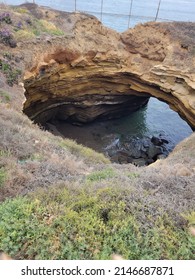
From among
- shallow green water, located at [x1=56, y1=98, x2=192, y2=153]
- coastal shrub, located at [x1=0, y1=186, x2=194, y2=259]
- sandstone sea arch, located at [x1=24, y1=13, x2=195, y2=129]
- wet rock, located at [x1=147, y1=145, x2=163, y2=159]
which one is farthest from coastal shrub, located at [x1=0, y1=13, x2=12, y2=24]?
coastal shrub, located at [x1=0, y1=186, x2=194, y2=259]

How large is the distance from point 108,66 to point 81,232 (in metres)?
16.1

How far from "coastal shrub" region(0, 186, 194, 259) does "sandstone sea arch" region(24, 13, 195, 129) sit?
38.8ft

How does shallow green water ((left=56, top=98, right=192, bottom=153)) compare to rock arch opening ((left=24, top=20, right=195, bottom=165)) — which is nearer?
rock arch opening ((left=24, top=20, right=195, bottom=165))

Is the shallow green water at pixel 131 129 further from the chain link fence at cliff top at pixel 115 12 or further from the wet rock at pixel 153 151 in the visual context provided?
the chain link fence at cliff top at pixel 115 12

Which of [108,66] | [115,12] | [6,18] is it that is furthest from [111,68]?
[115,12]

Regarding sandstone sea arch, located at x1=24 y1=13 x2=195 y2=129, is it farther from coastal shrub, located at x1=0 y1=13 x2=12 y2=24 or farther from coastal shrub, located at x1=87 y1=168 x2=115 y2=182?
coastal shrub, located at x1=87 y1=168 x2=115 y2=182

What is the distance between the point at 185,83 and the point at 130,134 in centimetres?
756

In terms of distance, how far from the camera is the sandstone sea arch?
A: 54.9ft

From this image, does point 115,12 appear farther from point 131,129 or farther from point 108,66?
point 108,66

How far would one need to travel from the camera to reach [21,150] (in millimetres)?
7465

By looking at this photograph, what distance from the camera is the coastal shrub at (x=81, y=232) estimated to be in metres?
4.12

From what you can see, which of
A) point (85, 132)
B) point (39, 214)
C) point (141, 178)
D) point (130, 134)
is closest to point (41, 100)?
point (85, 132)

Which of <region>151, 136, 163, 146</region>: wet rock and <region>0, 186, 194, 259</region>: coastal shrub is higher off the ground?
<region>0, 186, 194, 259</region>: coastal shrub

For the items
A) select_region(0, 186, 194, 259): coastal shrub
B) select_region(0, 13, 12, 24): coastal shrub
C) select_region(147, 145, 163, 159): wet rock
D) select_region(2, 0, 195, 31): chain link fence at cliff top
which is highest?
select_region(2, 0, 195, 31): chain link fence at cliff top
